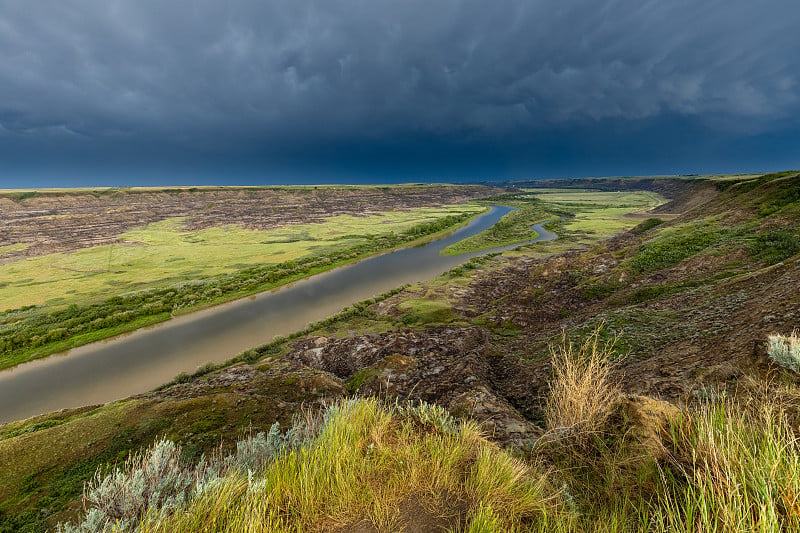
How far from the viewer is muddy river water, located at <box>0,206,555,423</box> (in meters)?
18.2

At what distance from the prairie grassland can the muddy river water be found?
12349mm

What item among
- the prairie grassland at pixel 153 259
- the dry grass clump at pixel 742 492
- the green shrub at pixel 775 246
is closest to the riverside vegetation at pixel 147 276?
the prairie grassland at pixel 153 259

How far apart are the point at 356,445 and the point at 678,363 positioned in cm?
941

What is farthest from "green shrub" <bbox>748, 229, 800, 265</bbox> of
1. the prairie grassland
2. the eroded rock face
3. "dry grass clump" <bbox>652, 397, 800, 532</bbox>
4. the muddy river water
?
the prairie grassland

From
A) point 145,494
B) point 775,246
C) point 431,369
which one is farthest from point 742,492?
point 775,246

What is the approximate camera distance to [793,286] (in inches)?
381

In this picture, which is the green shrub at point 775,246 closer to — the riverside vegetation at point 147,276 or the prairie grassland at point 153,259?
the riverside vegetation at point 147,276

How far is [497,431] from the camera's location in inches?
279

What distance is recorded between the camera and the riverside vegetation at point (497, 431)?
3117 millimetres

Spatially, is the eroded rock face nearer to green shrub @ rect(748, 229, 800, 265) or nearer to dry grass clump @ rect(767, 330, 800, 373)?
dry grass clump @ rect(767, 330, 800, 373)

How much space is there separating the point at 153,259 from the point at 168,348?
32.9 m

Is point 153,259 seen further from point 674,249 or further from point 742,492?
point 674,249

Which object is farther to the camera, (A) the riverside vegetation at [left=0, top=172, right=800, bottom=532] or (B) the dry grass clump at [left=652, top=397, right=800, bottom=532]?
(A) the riverside vegetation at [left=0, top=172, right=800, bottom=532]

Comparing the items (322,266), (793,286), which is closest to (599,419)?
(793,286)
